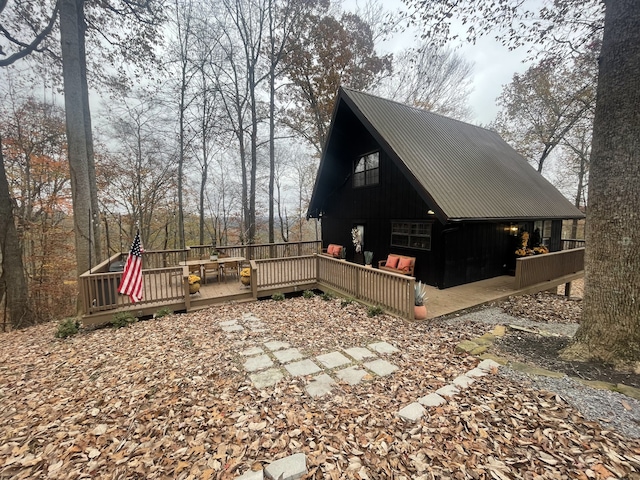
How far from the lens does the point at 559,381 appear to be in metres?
2.93

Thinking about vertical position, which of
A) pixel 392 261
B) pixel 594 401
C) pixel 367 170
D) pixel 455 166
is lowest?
pixel 594 401

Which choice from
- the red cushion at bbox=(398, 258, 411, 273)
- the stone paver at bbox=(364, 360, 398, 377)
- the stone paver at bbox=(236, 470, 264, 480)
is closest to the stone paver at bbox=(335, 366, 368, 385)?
the stone paver at bbox=(364, 360, 398, 377)

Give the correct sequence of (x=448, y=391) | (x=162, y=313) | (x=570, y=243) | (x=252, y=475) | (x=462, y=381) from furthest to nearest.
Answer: (x=570, y=243) < (x=162, y=313) < (x=462, y=381) < (x=448, y=391) < (x=252, y=475)

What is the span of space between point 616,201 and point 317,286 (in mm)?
6352

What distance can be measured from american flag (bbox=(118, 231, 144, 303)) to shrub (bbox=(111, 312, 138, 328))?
539 millimetres

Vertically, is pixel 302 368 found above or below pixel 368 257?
below

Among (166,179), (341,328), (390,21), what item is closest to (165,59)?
(166,179)

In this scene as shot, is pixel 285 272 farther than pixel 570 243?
No

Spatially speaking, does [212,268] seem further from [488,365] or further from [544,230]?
[544,230]

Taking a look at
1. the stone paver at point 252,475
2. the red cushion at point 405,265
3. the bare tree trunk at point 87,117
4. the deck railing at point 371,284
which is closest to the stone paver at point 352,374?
the stone paver at point 252,475

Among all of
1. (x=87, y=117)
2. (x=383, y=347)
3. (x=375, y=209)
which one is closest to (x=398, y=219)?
(x=375, y=209)

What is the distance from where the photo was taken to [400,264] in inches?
322

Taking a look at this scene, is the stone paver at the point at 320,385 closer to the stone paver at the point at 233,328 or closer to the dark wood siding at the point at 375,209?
the stone paver at the point at 233,328

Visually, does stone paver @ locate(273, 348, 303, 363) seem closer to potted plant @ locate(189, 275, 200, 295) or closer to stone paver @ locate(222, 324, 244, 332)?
stone paver @ locate(222, 324, 244, 332)
